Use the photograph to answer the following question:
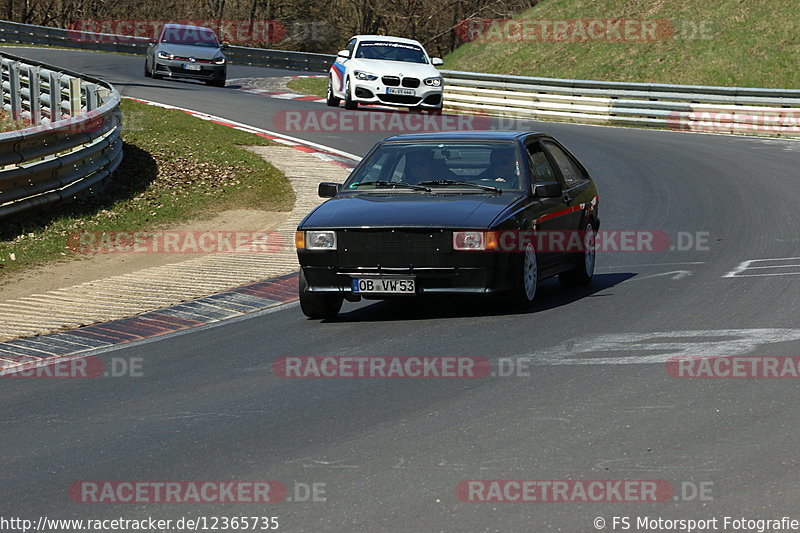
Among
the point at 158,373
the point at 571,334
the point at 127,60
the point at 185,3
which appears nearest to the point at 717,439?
the point at 571,334

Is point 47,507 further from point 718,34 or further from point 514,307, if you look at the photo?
point 718,34

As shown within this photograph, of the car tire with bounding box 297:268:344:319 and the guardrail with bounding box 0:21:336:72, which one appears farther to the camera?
the guardrail with bounding box 0:21:336:72

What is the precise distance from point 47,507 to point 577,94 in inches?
1087

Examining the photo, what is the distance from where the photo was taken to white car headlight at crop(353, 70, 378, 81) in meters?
→ 27.9

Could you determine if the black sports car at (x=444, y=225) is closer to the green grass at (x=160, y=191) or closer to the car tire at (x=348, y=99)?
the green grass at (x=160, y=191)

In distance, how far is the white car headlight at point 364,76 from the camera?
2792cm

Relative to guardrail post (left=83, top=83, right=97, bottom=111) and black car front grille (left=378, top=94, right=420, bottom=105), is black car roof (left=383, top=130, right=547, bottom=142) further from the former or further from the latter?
black car front grille (left=378, top=94, right=420, bottom=105)

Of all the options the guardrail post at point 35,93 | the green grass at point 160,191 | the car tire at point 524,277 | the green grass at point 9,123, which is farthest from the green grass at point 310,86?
the car tire at point 524,277

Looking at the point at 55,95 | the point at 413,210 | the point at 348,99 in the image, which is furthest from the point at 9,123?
the point at 413,210

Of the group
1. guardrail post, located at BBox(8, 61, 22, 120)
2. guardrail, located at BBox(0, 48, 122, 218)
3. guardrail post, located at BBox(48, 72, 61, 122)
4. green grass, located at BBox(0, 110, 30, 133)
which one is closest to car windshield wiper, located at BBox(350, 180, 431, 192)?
guardrail, located at BBox(0, 48, 122, 218)

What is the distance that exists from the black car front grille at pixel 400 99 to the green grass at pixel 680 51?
12956mm

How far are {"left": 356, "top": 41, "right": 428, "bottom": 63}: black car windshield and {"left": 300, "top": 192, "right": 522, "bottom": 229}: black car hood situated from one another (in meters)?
18.8

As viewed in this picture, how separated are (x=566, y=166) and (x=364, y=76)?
16671 millimetres

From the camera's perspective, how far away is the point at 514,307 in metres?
10.0
